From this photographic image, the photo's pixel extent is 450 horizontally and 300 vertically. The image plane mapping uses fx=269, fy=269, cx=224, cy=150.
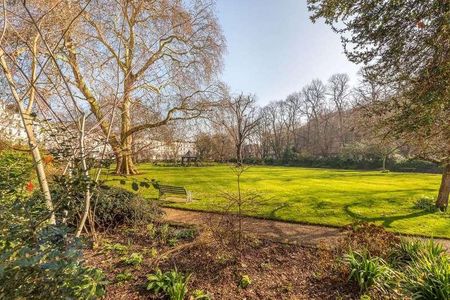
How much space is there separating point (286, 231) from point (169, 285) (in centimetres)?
395

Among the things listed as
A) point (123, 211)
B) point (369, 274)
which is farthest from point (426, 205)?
point (123, 211)

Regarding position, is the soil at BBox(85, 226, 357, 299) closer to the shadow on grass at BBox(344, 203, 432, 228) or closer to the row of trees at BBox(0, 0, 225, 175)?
the row of trees at BBox(0, 0, 225, 175)

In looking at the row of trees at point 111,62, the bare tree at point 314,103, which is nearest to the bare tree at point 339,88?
the bare tree at point 314,103

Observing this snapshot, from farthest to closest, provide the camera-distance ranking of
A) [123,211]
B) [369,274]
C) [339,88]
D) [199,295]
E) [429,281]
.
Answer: [339,88] → [123,211] → [369,274] → [199,295] → [429,281]

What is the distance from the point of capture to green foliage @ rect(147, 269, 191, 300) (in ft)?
12.0

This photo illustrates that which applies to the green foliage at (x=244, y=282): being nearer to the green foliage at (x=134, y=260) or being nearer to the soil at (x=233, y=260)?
the soil at (x=233, y=260)

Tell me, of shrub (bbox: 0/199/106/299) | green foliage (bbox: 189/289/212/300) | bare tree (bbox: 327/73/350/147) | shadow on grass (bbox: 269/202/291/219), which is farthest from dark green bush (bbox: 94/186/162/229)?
bare tree (bbox: 327/73/350/147)

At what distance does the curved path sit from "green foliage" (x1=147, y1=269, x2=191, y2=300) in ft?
6.02

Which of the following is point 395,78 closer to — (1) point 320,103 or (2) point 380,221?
(2) point 380,221

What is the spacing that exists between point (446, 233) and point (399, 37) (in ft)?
17.5

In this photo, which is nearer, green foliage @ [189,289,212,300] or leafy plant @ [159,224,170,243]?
green foliage @ [189,289,212,300]

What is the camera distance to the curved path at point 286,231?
20.4 feet

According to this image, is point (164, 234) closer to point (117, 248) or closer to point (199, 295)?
point (117, 248)

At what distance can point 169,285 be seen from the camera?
3941 millimetres
